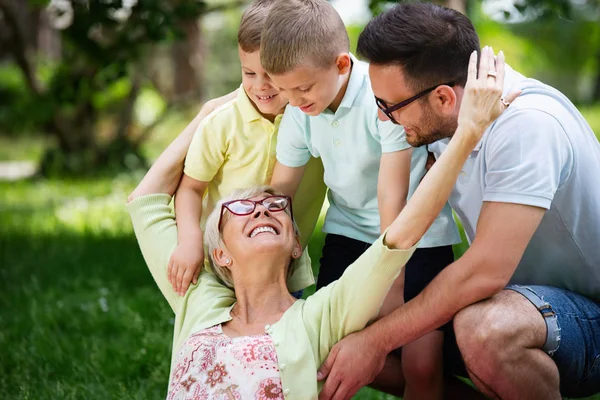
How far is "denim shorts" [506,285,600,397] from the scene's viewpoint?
2.99m

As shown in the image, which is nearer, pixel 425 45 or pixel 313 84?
pixel 425 45

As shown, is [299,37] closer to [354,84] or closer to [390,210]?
[354,84]

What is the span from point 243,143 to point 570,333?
4.75 ft

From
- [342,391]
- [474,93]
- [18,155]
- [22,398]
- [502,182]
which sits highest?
[474,93]

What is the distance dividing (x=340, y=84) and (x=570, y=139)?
873 mm

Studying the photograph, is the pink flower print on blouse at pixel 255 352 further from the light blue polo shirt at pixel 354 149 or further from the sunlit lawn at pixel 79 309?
the sunlit lawn at pixel 79 309

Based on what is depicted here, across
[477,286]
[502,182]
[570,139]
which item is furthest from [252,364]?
[570,139]

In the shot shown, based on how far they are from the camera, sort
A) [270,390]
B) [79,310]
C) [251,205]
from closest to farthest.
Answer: [270,390] < [251,205] < [79,310]

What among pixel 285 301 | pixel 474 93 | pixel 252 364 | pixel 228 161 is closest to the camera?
pixel 474 93

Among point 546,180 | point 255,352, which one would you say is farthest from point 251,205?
point 546,180

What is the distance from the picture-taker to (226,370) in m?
2.99

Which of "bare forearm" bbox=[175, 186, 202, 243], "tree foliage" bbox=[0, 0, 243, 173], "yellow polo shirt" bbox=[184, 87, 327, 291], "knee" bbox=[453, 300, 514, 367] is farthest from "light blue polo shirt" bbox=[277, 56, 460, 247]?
"tree foliage" bbox=[0, 0, 243, 173]

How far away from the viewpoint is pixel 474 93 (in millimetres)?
2797

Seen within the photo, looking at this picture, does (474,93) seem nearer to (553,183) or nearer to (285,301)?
(553,183)
